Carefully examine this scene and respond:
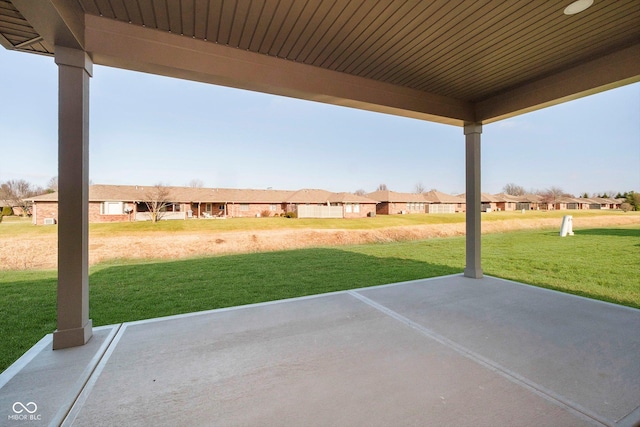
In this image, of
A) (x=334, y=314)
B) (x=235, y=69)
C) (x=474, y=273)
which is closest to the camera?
(x=235, y=69)

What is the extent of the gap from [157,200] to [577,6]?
1828cm

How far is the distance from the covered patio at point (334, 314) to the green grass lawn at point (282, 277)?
136cm

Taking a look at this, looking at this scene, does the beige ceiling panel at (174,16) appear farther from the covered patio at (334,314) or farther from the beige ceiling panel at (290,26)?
the beige ceiling panel at (290,26)

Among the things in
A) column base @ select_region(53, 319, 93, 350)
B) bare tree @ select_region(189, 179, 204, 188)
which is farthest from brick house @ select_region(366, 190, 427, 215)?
column base @ select_region(53, 319, 93, 350)

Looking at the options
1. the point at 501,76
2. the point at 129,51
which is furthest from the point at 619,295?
the point at 129,51

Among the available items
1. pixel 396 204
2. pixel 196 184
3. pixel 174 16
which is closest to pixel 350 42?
pixel 174 16

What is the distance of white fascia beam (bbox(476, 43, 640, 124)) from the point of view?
9.47 ft

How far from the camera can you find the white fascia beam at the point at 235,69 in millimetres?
2529

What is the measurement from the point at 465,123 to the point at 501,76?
1037 mm

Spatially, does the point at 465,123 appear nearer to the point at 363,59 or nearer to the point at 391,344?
the point at 363,59

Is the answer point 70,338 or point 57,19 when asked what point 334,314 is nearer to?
point 70,338

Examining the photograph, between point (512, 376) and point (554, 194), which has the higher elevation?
point (554, 194)

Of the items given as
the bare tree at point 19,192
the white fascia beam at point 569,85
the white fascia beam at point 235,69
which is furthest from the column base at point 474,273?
the bare tree at point 19,192

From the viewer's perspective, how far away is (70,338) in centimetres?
244
